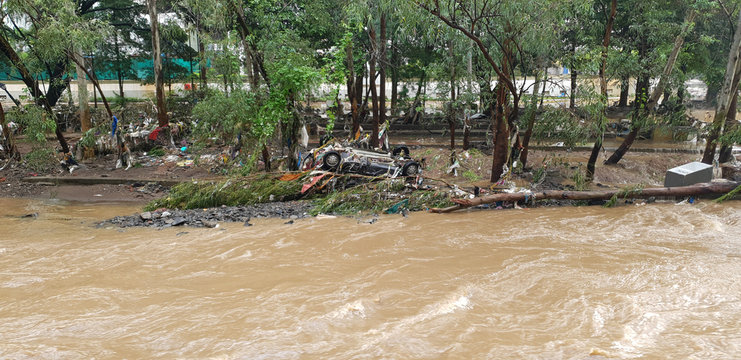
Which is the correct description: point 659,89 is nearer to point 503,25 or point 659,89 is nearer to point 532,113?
point 532,113

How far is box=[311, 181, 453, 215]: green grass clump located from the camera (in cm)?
930

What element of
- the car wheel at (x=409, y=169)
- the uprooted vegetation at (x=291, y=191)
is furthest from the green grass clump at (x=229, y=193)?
the car wheel at (x=409, y=169)

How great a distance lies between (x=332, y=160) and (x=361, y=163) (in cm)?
65

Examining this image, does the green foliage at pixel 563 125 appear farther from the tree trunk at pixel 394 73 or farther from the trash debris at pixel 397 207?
the tree trunk at pixel 394 73

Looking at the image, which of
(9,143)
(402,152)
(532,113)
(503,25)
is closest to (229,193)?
(402,152)

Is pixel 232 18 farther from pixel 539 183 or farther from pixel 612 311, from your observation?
pixel 612 311

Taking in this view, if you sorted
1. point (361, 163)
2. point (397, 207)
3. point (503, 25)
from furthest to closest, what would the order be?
1. point (361, 163)
2. point (503, 25)
3. point (397, 207)

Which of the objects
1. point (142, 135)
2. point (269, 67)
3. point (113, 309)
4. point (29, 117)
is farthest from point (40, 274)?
point (142, 135)

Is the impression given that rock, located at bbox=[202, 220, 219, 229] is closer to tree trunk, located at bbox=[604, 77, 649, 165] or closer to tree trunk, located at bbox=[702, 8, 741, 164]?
tree trunk, located at bbox=[604, 77, 649, 165]

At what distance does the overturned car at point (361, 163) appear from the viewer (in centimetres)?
1046

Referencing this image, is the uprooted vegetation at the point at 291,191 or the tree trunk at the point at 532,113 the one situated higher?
the tree trunk at the point at 532,113

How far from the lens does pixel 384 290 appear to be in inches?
215

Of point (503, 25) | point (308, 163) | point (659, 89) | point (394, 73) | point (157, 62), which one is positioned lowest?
point (308, 163)

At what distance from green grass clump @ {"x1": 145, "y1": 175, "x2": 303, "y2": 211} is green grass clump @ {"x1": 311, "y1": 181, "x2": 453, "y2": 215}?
3.97 ft
